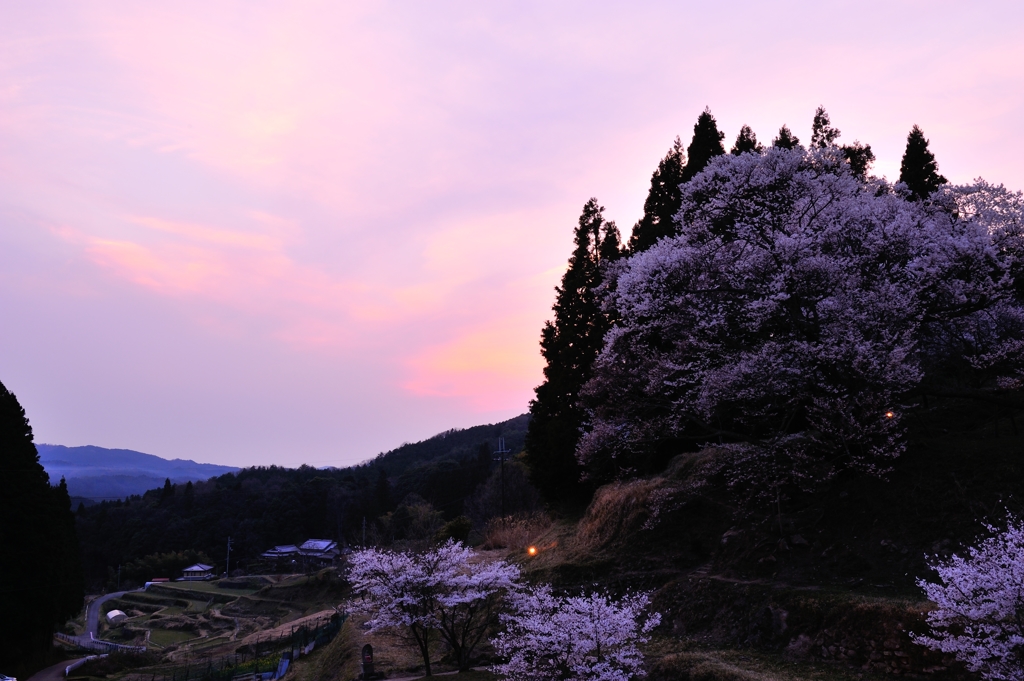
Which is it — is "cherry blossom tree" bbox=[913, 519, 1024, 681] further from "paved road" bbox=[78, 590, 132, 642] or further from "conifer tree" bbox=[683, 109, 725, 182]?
"paved road" bbox=[78, 590, 132, 642]

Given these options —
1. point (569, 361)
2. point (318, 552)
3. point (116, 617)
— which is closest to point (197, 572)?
point (318, 552)

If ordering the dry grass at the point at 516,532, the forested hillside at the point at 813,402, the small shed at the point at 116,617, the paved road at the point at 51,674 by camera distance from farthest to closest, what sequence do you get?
the small shed at the point at 116,617
the dry grass at the point at 516,532
the paved road at the point at 51,674
the forested hillside at the point at 813,402

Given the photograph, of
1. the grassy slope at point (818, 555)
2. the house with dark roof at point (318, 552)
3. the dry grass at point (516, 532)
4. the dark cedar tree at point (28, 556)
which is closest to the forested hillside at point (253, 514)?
the house with dark roof at point (318, 552)

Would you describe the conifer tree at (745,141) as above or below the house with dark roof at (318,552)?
above

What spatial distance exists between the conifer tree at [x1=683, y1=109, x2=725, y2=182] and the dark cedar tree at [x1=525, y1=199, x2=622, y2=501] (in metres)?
6.71

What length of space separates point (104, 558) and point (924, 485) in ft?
368

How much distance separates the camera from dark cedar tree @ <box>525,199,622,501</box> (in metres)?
34.7

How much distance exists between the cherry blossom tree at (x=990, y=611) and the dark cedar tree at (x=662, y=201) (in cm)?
2226

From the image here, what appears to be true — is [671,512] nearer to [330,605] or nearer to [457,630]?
[457,630]

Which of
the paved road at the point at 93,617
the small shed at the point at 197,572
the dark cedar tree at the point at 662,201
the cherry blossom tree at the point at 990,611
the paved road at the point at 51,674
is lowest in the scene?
the paved road at the point at 93,617

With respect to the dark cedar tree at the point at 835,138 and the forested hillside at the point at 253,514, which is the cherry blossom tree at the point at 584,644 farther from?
the forested hillside at the point at 253,514

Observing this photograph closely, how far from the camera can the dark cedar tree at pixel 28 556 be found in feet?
112

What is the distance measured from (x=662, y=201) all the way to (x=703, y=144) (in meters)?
3.27

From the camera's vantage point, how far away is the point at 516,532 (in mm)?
35781
